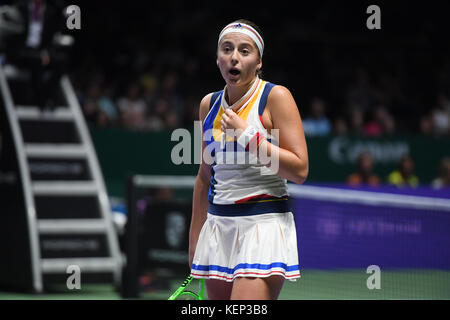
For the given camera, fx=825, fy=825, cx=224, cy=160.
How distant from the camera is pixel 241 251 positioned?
3.85m

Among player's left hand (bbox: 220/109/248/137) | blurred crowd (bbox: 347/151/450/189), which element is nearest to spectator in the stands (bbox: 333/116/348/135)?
blurred crowd (bbox: 347/151/450/189)

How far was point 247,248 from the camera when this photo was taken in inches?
151

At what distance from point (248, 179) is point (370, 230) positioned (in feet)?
25.3

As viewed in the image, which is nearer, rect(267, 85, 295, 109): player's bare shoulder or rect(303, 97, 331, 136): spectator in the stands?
rect(267, 85, 295, 109): player's bare shoulder

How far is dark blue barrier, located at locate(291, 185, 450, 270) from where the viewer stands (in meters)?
9.58

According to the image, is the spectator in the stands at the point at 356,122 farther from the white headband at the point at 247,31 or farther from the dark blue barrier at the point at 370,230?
the white headband at the point at 247,31

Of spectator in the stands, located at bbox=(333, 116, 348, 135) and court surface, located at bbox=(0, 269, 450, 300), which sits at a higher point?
spectator in the stands, located at bbox=(333, 116, 348, 135)

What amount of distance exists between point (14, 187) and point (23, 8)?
2010mm

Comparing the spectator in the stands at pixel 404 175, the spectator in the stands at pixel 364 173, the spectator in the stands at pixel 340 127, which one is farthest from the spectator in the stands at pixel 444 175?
the spectator in the stands at pixel 340 127

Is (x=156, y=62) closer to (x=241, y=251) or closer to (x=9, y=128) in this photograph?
Result: (x=9, y=128)

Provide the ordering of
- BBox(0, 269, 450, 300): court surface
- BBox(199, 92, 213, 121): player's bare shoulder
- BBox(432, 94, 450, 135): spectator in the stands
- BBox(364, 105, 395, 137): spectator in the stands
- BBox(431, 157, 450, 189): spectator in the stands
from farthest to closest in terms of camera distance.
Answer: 1. BBox(432, 94, 450, 135): spectator in the stands
2. BBox(364, 105, 395, 137): spectator in the stands
3. BBox(431, 157, 450, 189): spectator in the stands
4. BBox(0, 269, 450, 300): court surface
5. BBox(199, 92, 213, 121): player's bare shoulder

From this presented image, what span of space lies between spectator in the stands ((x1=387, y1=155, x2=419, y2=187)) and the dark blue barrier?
4.43 feet

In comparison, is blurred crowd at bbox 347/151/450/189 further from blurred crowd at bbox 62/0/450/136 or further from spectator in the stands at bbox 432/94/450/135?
spectator in the stands at bbox 432/94/450/135

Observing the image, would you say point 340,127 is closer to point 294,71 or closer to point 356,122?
point 356,122
